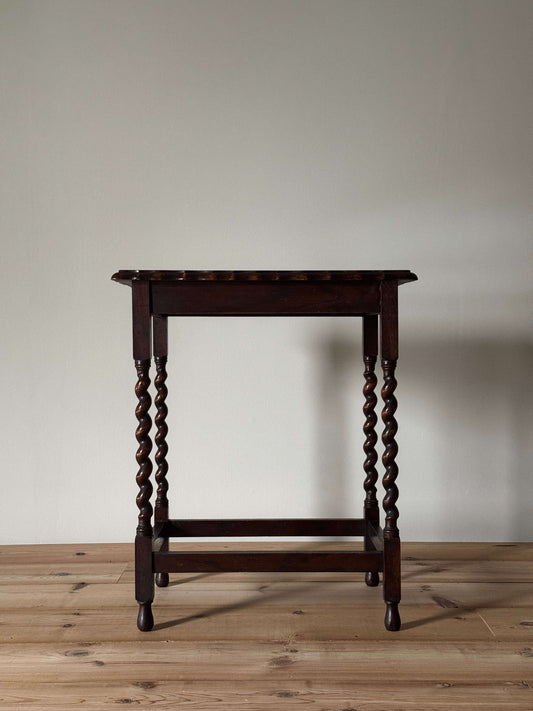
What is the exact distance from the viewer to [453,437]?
2156mm

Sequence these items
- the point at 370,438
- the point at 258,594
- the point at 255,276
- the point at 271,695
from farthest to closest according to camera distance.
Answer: the point at 370,438, the point at 258,594, the point at 255,276, the point at 271,695

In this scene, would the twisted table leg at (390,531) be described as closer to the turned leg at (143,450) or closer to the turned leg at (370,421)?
the turned leg at (370,421)

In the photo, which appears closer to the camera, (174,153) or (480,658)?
(480,658)

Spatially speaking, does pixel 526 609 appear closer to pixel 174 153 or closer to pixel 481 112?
pixel 481 112

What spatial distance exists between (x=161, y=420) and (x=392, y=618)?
2.58ft

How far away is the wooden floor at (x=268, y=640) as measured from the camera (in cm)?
120

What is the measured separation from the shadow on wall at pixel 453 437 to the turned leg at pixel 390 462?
2.21ft

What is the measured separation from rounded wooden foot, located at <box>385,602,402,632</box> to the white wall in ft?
2.23

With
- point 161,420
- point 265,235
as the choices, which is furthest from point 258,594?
point 265,235

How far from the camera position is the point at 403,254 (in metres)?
2.14

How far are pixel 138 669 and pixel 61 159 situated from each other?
1.55 m

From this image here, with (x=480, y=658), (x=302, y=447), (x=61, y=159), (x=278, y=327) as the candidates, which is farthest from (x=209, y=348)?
(x=480, y=658)

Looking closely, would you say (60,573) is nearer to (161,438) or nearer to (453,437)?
(161,438)

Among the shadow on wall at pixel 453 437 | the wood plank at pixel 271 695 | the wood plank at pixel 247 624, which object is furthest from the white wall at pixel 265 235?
the wood plank at pixel 271 695
